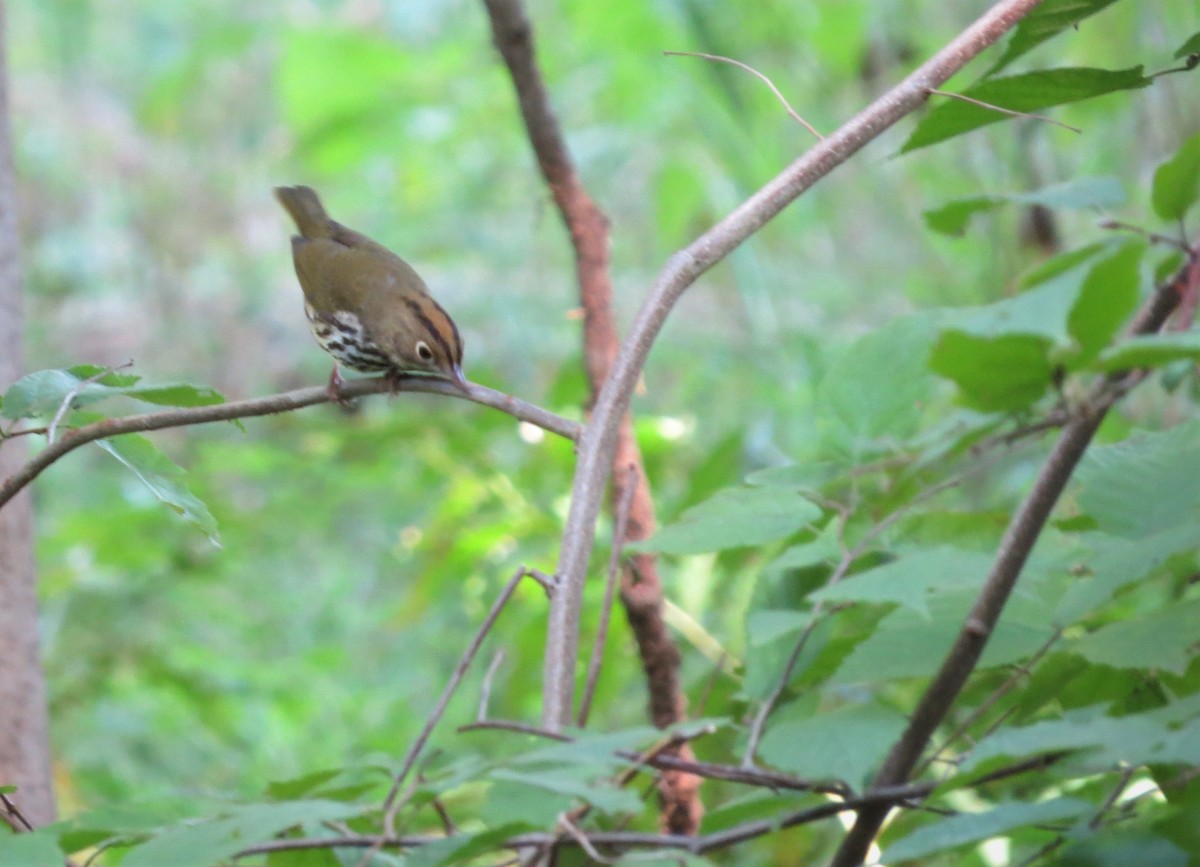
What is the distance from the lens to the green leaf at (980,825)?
0.44 meters

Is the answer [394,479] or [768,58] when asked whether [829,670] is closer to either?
[394,479]

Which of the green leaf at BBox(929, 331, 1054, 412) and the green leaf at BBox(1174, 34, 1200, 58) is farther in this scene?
the green leaf at BBox(1174, 34, 1200, 58)

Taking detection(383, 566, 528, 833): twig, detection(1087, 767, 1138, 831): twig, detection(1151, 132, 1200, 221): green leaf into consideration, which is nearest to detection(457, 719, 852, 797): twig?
detection(383, 566, 528, 833): twig

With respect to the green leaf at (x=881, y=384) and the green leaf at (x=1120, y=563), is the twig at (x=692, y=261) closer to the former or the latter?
the green leaf at (x=881, y=384)

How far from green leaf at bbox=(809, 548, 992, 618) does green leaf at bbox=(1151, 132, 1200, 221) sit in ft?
0.65

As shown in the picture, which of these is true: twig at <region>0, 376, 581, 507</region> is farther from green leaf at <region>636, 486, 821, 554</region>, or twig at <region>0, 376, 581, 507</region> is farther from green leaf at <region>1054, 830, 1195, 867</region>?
green leaf at <region>1054, 830, 1195, 867</region>

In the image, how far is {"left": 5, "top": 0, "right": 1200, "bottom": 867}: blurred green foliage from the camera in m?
0.56

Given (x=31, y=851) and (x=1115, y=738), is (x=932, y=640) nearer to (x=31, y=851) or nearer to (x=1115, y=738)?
(x=1115, y=738)

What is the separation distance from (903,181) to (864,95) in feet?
1.18

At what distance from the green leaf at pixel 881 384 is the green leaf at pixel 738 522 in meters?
0.11

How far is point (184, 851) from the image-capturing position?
477mm

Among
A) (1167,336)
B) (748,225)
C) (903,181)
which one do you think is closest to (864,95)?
(903,181)

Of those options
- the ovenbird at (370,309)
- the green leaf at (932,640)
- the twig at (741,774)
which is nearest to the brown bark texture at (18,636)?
the ovenbird at (370,309)

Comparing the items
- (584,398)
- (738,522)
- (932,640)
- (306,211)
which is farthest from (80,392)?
(306,211)
